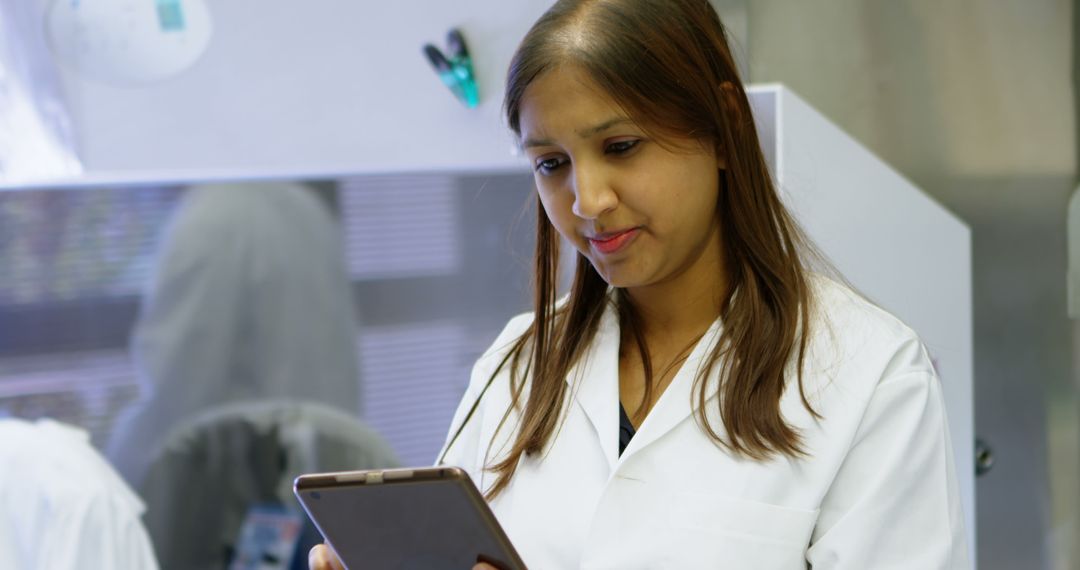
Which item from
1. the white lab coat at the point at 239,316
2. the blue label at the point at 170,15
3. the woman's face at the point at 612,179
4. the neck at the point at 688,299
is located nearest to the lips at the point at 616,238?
the woman's face at the point at 612,179

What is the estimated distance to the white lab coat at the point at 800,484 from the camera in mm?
1015

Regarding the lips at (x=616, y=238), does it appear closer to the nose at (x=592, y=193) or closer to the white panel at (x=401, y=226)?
the nose at (x=592, y=193)

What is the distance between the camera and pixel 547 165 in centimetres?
109

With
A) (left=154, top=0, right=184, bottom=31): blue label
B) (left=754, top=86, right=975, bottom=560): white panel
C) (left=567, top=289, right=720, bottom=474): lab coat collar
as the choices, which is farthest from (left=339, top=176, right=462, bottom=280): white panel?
(left=567, top=289, right=720, bottom=474): lab coat collar

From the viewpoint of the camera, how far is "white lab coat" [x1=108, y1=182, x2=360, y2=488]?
224 cm

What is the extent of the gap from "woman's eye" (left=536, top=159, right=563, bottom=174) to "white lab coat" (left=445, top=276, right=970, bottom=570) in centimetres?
21

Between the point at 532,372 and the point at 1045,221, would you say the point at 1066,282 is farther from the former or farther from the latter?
the point at 532,372

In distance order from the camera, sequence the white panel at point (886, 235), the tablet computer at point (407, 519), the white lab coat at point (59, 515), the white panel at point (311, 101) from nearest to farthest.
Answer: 1. the tablet computer at point (407, 519)
2. the white panel at point (886, 235)
3. the white lab coat at point (59, 515)
4. the white panel at point (311, 101)

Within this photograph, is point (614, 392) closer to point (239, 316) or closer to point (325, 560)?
point (325, 560)

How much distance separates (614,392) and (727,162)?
24 centimetres

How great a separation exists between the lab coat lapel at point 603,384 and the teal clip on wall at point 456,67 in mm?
1026

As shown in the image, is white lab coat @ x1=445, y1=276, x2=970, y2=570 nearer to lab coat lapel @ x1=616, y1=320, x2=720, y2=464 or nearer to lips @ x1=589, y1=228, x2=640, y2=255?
lab coat lapel @ x1=616, y1=320, x2=720, y2=464

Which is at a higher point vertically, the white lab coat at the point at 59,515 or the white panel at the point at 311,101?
the white panel at the point at 311,101

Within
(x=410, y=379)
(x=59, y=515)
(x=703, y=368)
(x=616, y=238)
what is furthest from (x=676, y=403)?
(x=410, y=379)
